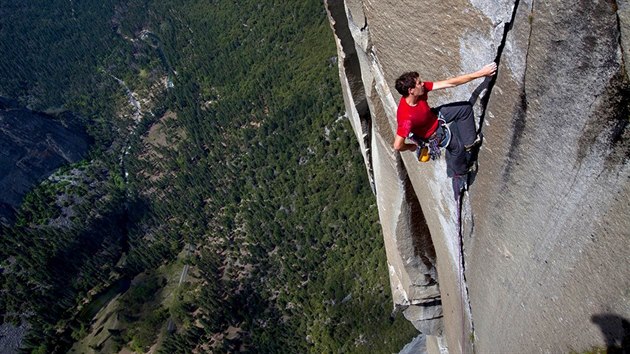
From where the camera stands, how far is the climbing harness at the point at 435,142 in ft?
21.1

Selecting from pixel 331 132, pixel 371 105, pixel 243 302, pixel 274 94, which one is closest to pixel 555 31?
pixel 371 105

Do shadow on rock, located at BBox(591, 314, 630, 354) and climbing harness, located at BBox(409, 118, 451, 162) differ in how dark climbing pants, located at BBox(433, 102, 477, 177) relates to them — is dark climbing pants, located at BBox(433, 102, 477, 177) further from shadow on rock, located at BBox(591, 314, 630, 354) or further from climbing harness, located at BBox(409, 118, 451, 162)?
shadow on rock, located at BBox(591, 314, 630, 354)

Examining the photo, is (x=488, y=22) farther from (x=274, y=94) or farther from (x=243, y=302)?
(x=274, y=94)

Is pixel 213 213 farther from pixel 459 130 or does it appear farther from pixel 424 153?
pixel 459 130

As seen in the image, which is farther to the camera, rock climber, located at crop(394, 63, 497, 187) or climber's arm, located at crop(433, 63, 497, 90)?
rock climber, located at crop(394, 63, 497, 187)

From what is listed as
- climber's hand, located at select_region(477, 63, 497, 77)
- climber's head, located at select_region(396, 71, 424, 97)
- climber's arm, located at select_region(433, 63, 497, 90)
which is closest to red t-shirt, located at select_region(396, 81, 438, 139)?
climber's head, located at select_region(396, 71, 424, 97)

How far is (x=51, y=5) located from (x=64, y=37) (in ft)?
49.4

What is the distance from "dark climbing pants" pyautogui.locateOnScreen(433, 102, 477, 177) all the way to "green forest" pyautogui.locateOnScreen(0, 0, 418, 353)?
27184 mm

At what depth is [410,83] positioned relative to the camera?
5.85m

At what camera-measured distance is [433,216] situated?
8914 millimetres

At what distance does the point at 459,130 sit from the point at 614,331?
2.95m

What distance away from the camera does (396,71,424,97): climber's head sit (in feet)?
19.1

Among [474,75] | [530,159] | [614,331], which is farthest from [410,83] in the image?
[614,331]

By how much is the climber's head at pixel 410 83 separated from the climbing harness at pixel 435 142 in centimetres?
74
